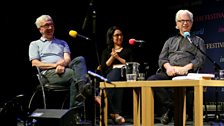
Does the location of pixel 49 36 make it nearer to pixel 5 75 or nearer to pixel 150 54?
pixel 5 75

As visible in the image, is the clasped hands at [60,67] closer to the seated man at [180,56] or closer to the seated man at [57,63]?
the seated man at [57,63]

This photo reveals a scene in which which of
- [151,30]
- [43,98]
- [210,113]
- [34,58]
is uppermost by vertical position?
[151,30]

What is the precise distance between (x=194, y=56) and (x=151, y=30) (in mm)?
2645

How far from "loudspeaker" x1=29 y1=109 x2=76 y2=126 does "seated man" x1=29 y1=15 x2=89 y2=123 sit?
0.77 m

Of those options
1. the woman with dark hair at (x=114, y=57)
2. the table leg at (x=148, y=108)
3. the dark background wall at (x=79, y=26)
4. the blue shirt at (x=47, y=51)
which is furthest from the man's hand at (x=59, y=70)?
the table leg at (x=148, y=108)

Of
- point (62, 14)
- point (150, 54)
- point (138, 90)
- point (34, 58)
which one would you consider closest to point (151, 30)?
point (150, 54)

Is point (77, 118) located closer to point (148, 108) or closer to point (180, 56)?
point (148, 108)

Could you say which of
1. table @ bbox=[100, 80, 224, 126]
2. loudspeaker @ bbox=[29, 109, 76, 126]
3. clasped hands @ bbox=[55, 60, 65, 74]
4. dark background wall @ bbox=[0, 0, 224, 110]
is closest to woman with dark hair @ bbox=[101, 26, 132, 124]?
dark background wall @ bbox=[0, 0, 224, 110]

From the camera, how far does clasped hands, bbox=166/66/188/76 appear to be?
379cm

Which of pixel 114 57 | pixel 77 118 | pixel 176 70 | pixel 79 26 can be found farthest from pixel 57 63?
pixel 79 26

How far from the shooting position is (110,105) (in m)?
4.24

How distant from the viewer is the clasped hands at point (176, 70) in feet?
12.4

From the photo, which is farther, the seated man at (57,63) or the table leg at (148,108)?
the seated man at (57,63)

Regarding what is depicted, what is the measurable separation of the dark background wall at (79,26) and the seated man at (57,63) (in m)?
0.28
